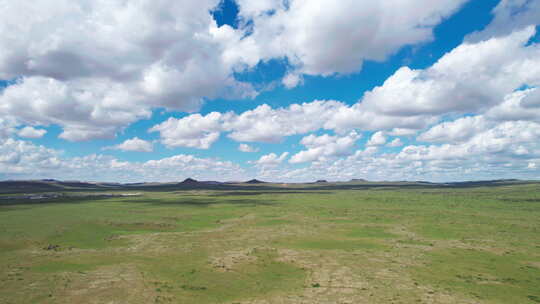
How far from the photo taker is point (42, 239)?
54.5 metres

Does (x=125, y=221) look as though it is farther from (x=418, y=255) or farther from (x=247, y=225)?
(x=418, y=255)

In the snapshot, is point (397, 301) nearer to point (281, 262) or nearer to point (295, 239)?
point (281, 262)

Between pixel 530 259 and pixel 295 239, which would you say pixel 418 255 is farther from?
pixel 295 239

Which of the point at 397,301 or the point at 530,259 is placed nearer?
the point at 397,301

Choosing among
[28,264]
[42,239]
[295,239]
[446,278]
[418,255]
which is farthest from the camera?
[295,239]

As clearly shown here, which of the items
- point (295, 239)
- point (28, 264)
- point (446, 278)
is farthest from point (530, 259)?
point (28, 264)

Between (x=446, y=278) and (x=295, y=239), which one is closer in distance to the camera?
(x=446, y=278)

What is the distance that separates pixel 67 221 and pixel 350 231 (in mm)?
71532

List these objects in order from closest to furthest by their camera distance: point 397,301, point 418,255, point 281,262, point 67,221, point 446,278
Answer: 1. point 397,301
2. point 446,278
3. point 281,262
4. point 418,255
5. point 67,221

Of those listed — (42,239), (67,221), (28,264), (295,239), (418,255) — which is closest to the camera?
(28,264)

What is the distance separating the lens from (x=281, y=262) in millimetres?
42688

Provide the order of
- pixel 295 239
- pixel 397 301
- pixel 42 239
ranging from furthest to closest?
1. pixel 295 239
2. pixel 42 239
3. pixel 397 301

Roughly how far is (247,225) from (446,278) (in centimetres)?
4964

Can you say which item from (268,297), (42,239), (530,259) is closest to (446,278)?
(530,259)
